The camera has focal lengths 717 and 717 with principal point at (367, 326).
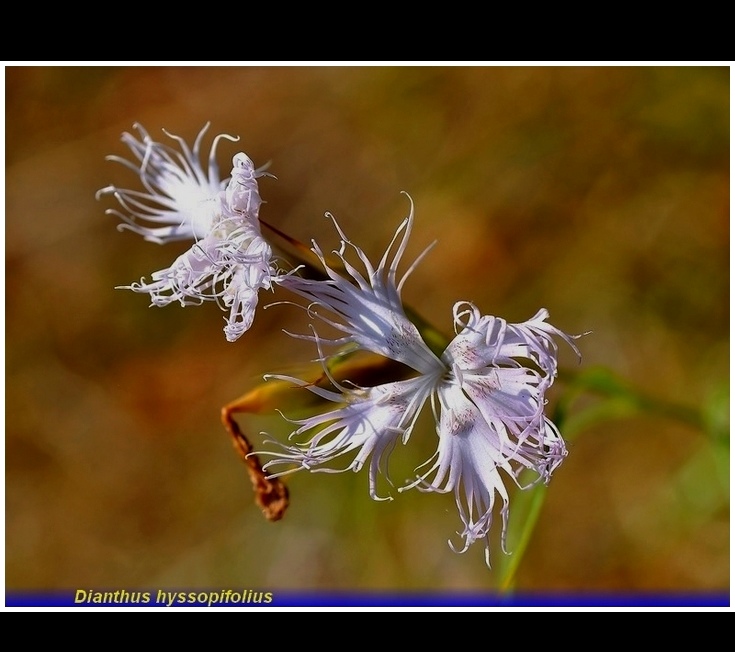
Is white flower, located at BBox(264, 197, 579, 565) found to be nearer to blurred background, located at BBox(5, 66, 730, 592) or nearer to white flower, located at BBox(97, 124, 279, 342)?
white flower, located at BBox(97, 124, 279, 342)

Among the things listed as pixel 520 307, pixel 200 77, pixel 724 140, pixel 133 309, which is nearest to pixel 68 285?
pixel 133 309

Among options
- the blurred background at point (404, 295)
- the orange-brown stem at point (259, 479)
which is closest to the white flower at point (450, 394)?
the orange-brown stem at point (259, 479)

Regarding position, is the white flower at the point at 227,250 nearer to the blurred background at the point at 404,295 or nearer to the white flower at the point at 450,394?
the white flower at the point at 450,394

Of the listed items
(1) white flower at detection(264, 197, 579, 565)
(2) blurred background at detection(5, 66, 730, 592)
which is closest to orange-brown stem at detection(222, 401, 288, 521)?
(1) white flower at detection(264, 197, 579, 565)

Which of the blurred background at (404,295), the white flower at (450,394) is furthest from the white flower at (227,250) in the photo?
the blurred background at (404,295)

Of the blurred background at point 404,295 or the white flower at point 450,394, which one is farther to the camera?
the blurred background at point 404,295

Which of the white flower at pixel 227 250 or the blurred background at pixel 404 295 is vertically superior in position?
the white flower at pixel 227 250
